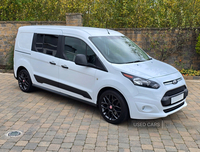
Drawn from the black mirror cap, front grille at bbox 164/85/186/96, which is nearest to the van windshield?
the black mirror cap

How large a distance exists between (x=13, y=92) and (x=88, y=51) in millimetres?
3238

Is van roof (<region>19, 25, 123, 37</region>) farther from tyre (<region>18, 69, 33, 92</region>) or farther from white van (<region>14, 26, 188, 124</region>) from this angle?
tyre (<region>18, 69, 33, 92</region>)

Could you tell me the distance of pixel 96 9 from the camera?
35.2 ft

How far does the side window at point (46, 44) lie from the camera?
586cm

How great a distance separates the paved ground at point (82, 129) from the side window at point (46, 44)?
54.8 inches

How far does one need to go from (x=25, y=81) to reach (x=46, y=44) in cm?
149

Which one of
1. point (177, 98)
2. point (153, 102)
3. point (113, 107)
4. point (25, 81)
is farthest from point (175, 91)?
point (25, 81)

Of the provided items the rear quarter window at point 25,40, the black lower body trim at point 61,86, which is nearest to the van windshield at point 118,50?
the black lower body trim at point 61,86

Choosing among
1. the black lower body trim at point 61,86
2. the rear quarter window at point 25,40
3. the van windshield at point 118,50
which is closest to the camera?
the van windshield at point 118,50

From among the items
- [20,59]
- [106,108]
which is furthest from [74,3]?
[106,108]

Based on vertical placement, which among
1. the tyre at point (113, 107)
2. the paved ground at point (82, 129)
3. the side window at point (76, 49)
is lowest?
the paved ground at point (82, 129)

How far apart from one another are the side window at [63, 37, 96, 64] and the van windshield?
0.22 metres

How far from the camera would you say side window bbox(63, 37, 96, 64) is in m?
5.08

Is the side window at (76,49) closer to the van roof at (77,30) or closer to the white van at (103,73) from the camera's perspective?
the white van at (103,73)
